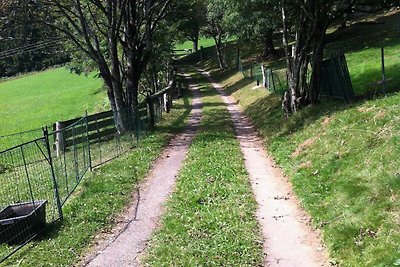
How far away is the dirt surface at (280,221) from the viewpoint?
8430 millimetres

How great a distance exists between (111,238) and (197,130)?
13.4 meters

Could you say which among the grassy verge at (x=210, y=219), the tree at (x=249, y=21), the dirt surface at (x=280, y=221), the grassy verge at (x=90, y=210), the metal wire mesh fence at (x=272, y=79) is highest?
the tree at (x=249, y=21)

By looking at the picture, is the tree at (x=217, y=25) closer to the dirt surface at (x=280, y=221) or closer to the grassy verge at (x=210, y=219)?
the grassy verge at (x=210, y=219)

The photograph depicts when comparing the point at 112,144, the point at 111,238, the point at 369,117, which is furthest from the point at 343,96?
the point at 111,238

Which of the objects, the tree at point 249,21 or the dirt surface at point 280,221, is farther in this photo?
the tree at point 249,21

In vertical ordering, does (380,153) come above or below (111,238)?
above

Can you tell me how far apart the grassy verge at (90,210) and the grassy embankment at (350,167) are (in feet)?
Result: 14.2

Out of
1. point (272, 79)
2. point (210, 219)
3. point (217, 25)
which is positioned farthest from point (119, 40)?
point (217, 25)

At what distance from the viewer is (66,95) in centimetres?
6009

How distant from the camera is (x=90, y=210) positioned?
445 inches

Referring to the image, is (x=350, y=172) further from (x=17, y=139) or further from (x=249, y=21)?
(x=249, y=21)

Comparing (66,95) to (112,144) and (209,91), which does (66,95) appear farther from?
(112,144)

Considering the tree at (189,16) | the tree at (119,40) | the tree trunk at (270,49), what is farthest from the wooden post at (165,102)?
the tree trunk at (270,49)

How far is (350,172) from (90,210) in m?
5.88
